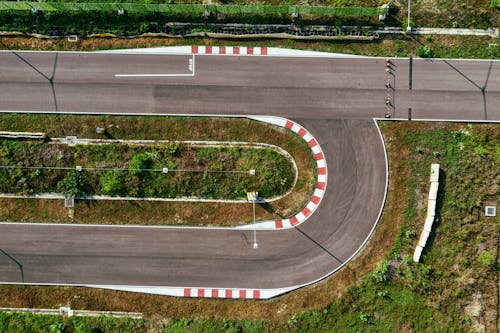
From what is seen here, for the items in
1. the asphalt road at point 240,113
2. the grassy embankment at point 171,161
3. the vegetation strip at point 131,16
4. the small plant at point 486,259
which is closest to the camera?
the small plant at point 486,259

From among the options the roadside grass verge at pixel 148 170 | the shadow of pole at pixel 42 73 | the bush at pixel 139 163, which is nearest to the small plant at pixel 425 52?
the roadside grass verge at pixel 148 170

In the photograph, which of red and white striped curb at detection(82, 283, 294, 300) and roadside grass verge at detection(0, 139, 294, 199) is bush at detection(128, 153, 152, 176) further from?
red and white striped curb at detection(82, 283, 294, 300)

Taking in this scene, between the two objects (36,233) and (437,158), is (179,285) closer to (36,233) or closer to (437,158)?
(36,233)

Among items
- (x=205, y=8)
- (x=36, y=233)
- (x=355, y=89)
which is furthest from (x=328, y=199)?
(x=36, y=233)

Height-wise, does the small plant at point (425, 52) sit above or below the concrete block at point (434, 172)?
Result: above

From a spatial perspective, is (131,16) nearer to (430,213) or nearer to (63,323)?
(63,323)

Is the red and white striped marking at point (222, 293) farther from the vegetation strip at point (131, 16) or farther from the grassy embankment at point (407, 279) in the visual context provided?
the vegetation strip at point (131, 16)

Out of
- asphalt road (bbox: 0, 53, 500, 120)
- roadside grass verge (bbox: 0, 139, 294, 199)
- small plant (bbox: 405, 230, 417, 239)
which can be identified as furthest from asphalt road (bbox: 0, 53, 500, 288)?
roadside grass verge (bbox: 0, 139, 294, 199)
